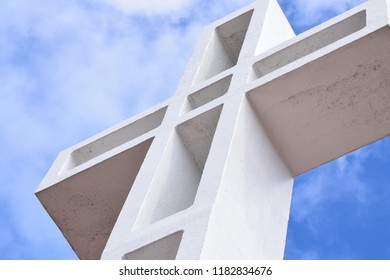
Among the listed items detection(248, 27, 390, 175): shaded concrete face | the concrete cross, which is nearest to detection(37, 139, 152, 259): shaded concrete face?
Result: the concrete cross

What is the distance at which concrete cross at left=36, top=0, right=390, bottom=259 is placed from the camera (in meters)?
6.29

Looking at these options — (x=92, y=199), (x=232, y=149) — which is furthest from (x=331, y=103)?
(x=92, y=199)

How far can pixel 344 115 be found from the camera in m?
7.58

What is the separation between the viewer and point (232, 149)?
6855mm

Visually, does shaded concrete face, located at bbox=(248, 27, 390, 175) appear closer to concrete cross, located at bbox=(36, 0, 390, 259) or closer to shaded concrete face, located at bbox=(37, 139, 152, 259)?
concrete cross, located at bbox=(36, 0, 390, 259)

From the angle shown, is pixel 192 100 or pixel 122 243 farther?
pixel 192 100

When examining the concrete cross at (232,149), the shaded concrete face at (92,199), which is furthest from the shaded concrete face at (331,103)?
the shaded concrete face at (92,199)

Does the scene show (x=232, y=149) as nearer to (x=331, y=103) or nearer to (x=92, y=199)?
(x=331, y=103)

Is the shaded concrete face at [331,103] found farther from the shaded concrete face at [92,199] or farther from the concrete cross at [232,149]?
the shaded concrete face at [92,199]

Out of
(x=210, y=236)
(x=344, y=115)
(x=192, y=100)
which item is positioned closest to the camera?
(x=210, y=236)

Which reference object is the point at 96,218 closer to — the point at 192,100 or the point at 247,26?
the point at 192,100

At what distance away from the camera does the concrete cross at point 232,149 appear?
20.6ft
